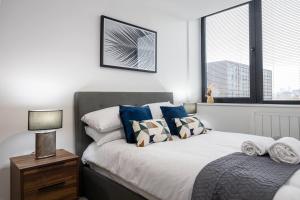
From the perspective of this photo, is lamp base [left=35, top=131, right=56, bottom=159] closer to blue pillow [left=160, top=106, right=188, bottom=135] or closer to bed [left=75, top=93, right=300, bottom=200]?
bed [left=75, top=93, right=300, bottom=200]

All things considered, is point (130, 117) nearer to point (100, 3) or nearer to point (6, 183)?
point (6, 183)

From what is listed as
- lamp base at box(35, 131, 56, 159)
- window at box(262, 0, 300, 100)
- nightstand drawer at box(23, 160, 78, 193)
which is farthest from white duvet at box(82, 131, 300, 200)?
window at box(262, 0, 300, 100)

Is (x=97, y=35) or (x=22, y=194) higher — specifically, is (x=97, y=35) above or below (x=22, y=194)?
above

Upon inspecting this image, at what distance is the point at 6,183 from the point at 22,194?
1.52 ft

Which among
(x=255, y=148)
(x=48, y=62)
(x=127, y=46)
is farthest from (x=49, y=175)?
(x=127, y=46)

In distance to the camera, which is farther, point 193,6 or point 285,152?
point 193,6

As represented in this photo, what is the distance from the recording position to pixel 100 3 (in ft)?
8.45

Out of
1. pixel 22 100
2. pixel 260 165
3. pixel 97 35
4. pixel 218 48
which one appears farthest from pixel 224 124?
pixel 22 100

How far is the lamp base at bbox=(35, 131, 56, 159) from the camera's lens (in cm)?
186

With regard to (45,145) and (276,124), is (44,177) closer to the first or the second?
(45,145)

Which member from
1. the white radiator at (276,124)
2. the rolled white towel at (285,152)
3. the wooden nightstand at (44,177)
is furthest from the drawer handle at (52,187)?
the white radiator at (276,124)

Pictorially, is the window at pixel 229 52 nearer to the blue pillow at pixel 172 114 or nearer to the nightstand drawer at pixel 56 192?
the blue pillow at pixel 172 114

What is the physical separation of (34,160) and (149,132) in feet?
3.37

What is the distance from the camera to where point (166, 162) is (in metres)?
1.52
